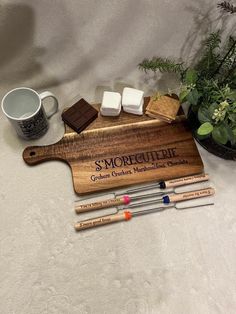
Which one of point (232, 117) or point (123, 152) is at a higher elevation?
point (232, 117)

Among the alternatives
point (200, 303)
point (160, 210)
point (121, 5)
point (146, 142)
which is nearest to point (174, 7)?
point (121, 5)

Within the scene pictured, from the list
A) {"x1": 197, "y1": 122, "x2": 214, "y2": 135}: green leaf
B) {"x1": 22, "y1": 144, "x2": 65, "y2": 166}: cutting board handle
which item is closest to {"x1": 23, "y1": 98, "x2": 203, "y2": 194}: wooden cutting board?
{"x1": 22, "y1": 144, "x2": 65, "y2": 166}: cutting board handle

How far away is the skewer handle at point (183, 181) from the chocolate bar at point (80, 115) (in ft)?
0.68

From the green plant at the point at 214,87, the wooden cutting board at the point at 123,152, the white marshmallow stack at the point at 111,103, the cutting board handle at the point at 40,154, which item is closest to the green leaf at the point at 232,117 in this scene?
the green plant at the point at 214,87

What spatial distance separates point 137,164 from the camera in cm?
73

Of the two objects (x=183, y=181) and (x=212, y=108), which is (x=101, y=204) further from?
(x=212, y=108)

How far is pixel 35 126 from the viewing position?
71 centimetres

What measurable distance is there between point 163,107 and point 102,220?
0.92ft

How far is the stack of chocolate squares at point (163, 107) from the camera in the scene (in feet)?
2.49

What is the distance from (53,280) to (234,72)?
0.52m

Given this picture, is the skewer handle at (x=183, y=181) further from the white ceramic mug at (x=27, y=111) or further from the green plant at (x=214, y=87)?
the white ceramic mug at (x=27, y=111)

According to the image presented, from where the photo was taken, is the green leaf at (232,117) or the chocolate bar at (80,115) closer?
the green leaf at (232,117)

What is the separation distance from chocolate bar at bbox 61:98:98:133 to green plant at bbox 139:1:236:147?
0.48 ft

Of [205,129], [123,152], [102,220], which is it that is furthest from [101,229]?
[205,129]
